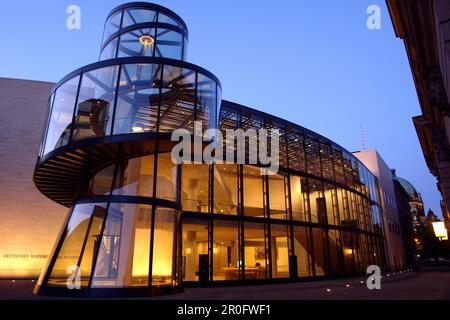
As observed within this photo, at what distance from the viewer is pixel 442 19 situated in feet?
12.5

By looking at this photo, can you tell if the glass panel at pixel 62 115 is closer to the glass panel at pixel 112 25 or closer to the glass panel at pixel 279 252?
the glass panel at pixel 112 25

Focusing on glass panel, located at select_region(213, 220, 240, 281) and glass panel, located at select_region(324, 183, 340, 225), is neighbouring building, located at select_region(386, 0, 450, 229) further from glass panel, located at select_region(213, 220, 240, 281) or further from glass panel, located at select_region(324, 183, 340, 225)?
glass panel, located at select_region(324, 183, 340, 225)

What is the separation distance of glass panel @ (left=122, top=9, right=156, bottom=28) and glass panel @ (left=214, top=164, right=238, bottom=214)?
980cm

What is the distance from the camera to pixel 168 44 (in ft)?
61.6

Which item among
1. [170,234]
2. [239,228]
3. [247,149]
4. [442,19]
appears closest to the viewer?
[442,19]

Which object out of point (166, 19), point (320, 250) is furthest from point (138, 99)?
point (320, 250)

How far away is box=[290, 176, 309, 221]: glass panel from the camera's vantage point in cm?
2518

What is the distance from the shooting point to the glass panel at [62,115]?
13668mm

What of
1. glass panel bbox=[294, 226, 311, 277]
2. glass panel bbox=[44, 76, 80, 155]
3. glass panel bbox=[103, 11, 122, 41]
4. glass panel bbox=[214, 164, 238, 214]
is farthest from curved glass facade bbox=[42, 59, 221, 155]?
glass panel bbox=[294, 226, 311, 277]

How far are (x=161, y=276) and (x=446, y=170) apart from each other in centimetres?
1032

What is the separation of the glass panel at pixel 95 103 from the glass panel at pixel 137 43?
4.51 m
